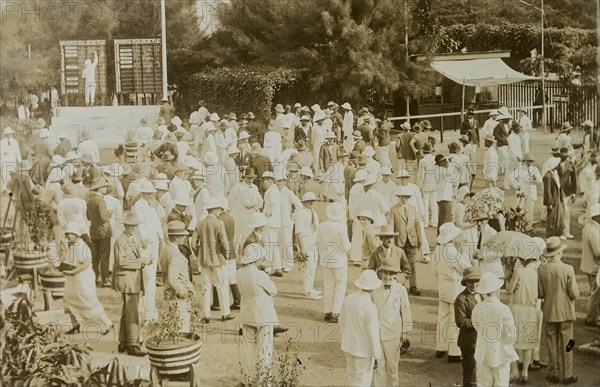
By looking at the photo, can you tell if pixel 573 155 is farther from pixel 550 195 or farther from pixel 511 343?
pixel 511 343

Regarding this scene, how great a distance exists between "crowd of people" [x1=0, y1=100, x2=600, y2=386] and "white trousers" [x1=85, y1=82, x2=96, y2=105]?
0.94 meters

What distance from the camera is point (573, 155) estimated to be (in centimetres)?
1190

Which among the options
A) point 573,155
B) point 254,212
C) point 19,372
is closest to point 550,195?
point 573,155

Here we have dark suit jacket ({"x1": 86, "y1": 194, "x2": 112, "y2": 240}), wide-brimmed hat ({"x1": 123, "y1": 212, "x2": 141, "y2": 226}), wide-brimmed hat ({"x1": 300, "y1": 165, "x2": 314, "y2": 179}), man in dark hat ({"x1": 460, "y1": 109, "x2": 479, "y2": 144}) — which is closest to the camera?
wide-brimmed hat ({"x1": 123, "y1": 212, "x2": 141, "y2": 226})

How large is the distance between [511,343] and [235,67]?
20.8 feet

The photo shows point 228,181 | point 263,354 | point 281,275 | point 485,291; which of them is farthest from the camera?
point 228,181

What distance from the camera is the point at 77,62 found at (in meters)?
15.0

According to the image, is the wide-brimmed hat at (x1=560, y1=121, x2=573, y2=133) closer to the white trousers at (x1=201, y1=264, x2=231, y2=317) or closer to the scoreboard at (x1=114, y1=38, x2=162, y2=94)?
the white trousers at (x1=201, y1=264, x2=231, y2=317)

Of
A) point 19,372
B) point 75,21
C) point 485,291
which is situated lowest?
point 19,372

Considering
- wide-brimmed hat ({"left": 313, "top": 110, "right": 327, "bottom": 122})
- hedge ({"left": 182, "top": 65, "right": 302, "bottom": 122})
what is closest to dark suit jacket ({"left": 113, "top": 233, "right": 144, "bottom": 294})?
hedge ({"left": 182, "top": 65, "right": 302, "bottom": 122})

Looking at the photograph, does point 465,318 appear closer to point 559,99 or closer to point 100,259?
point 559,99

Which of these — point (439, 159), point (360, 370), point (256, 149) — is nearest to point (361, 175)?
point (439, 159)

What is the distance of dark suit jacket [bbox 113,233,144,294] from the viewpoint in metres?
10.3

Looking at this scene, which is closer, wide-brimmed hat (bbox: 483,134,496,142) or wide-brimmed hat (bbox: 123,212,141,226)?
wide-brimmed hat (bbox: 123,212,141,226)
